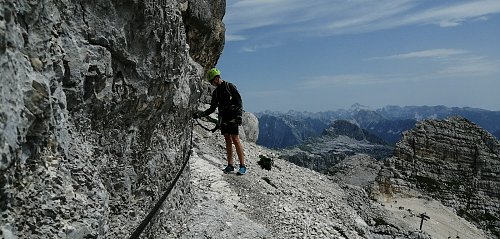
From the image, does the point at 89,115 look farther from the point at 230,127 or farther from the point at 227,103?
the point at 230,127

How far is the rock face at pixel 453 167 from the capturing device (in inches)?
2837

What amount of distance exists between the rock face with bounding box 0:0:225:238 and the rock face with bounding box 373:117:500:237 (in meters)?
61.3

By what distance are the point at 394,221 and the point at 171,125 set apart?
78.2 feet

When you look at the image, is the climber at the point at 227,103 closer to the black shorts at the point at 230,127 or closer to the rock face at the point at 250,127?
the black shorts at the point at 230,127

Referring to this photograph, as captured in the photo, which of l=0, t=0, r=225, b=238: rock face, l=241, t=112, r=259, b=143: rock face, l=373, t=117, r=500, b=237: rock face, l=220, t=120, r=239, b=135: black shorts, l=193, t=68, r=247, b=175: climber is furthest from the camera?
l=373, t=117, r=500, b=237: rock face

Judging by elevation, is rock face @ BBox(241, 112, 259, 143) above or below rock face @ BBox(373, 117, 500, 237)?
above

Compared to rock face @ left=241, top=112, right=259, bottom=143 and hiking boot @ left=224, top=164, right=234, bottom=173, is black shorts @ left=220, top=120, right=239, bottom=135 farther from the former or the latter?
rock face @ left=241, top=112, right=259, bottom=143

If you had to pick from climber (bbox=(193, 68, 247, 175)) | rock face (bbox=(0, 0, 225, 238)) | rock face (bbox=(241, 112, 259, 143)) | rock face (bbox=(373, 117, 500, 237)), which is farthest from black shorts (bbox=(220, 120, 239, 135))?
rock face (bbox=(373, 117, 500, 237))

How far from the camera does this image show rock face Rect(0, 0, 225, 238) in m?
5.39

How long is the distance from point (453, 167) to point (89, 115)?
3314 inches

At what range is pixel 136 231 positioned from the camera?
9195mm

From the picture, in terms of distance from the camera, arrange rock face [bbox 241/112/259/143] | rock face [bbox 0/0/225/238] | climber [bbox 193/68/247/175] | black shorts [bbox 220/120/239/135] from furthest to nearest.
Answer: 1. rock face [bbox 241/112/259/143]
2. black shorts [bbox 220/120/239/135]
3. climber [bbox 193/68/247/175]
4. rock face [bbox 0/0/225/238]

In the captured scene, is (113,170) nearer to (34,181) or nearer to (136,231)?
(136,231)

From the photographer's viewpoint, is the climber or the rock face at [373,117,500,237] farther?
the rock face at [373,117,500,237]
